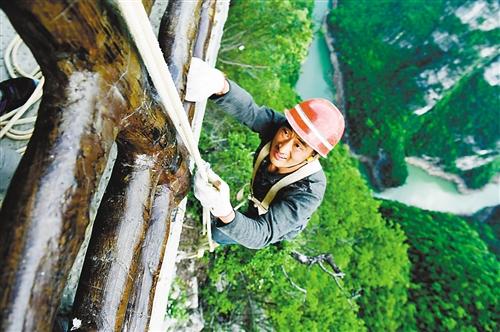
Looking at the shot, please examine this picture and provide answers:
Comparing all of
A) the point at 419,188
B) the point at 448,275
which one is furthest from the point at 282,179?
the point at 419,188

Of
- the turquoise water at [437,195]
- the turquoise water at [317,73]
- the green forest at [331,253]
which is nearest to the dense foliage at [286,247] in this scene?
the green forest at [331,253]

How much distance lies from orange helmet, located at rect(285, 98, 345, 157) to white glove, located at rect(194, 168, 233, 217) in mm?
779

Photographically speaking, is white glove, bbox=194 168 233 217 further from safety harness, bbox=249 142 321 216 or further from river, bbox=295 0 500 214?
river, bbox=295 0 500 214

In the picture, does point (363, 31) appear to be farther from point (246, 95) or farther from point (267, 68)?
point (246, 95)

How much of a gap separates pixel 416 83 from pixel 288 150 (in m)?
26.4

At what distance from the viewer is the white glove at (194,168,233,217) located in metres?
2.14

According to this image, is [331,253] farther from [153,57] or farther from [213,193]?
[153,57]

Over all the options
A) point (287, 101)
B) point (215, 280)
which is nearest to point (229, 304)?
point (215, 280)

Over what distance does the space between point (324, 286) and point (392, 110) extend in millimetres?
19049

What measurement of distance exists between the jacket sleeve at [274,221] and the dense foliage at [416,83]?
2293 centimetres

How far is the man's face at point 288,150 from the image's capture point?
2.70 metres

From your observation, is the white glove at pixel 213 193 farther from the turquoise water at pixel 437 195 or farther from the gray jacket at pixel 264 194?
the turquoise water at pixel 437 195

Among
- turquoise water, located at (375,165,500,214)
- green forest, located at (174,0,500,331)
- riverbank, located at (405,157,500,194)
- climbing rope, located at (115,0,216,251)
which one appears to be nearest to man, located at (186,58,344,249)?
climbing rope, located at (115,0,216,251)

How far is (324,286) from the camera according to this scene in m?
9.48
